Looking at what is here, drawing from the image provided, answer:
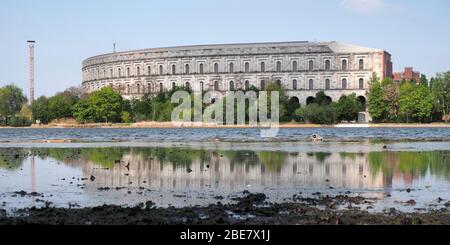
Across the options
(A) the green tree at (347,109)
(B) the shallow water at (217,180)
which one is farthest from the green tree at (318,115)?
(B) the shallow water at (217,180)

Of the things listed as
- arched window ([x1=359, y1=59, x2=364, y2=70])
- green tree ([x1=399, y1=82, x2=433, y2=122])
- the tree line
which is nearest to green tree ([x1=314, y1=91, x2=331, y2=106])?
the tree line

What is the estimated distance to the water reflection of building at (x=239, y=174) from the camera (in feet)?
65.3

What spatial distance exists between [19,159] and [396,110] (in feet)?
318

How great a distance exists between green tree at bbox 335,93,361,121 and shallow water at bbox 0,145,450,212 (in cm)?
8685

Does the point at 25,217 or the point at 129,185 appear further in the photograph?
the point at 129,185

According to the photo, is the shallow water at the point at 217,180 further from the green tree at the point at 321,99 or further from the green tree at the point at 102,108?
the green tree at the point at 321,99

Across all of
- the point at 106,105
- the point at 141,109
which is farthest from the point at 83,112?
the point at 141,109

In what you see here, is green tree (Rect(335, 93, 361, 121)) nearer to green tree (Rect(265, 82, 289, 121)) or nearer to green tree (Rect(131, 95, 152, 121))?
green tree (Rect(265, 82, 289, 121))

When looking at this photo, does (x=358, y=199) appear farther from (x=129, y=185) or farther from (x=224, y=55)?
(x=224, y=55)

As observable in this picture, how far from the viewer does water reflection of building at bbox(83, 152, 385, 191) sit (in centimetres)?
1991

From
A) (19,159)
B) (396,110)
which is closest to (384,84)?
(396,110)
